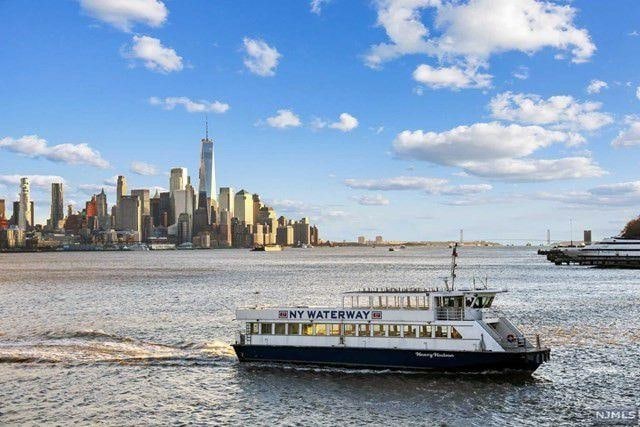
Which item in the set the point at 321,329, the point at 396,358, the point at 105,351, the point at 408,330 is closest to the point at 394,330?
the point at 408,330

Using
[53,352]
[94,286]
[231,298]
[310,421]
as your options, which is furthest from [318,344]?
[94,286]

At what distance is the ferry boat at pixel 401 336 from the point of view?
4447 centimetres

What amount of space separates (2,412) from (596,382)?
114 ft

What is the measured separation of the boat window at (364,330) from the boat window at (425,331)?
346cm

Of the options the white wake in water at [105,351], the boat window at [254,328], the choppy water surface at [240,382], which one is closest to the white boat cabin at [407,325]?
the boat window at [254,328]

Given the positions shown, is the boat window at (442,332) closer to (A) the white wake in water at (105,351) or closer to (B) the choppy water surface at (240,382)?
(B) the choppy water surface at (240,382)

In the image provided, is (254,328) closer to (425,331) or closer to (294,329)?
(294,329)

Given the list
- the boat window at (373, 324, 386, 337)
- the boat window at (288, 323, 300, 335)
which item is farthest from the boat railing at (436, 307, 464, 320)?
the boat window at (288, 323, 300, 335)

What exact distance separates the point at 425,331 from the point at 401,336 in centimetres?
159

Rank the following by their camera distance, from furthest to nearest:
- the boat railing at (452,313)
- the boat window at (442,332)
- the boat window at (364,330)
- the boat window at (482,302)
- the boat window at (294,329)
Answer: the boat window at (294,329) → the boat window at (364,330) → the boat window at (482,302) → the boat railing at (452,313) → the boat window at (442,332)

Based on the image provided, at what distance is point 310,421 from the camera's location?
36.2 meters

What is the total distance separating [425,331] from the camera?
4578 cm

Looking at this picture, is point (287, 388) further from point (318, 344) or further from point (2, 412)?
point (2, 412)

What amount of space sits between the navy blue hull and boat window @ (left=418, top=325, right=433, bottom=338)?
42.0 inches
